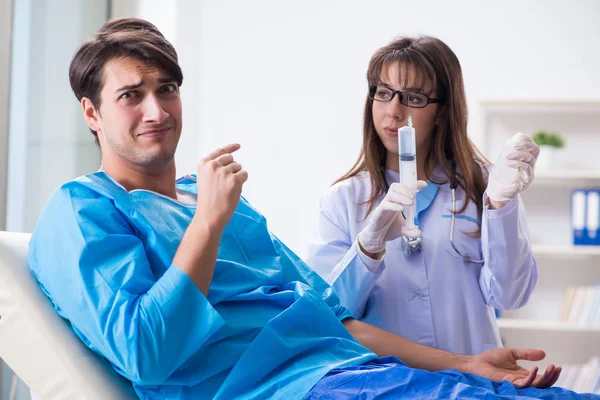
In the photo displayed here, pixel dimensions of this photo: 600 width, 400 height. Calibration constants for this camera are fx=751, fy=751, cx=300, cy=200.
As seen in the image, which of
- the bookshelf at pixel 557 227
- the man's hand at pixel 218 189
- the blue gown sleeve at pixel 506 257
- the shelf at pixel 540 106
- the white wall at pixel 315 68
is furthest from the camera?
the white wall at pixel 315 68

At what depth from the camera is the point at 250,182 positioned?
14.5ft

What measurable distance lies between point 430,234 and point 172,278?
87 centimetres

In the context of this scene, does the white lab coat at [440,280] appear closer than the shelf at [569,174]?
Yes

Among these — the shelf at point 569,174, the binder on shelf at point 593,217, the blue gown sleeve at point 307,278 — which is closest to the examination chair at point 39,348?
the blue gown sleeve at point 307,278

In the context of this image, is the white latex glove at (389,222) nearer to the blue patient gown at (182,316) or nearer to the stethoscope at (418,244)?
the stethoscope at (418,244)

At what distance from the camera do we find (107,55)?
4.86 feet

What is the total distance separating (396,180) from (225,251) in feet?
2.19

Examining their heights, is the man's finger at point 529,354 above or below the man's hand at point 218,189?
below

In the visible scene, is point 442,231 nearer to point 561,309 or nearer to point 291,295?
point 291,295

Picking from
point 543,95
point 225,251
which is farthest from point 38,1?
point 543,95

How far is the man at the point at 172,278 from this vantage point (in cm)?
126

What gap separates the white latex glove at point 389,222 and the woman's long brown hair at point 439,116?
176 mm

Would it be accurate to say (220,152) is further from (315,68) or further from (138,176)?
(315,68)

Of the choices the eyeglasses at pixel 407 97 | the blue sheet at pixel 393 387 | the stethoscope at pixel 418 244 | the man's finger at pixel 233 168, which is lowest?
the blue sheet at pixel 393 387
